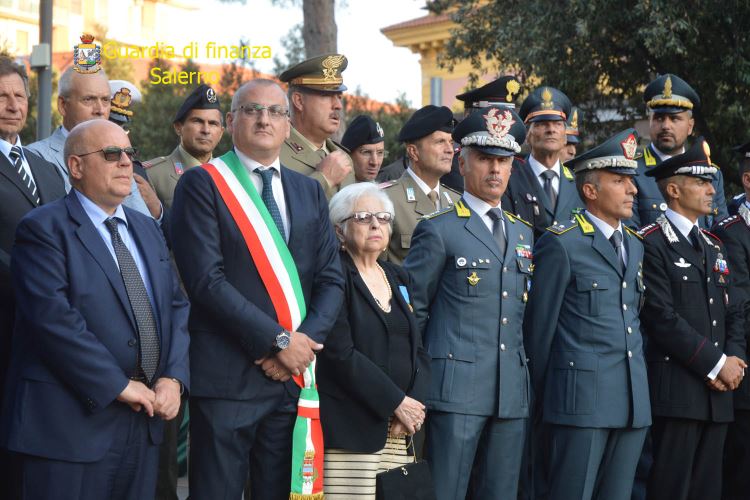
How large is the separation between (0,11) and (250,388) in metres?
59.9

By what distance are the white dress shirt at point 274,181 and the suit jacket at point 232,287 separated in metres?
0.04

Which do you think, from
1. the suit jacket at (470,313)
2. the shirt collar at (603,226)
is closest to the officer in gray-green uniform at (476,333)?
the suit jacket at (470,313)

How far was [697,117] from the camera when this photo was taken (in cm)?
1282

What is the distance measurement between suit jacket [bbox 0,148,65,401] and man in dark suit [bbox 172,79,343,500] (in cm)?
70

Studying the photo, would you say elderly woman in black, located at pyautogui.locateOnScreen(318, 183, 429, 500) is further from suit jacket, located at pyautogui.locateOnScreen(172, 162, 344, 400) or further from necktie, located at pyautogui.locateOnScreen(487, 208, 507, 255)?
necktie, located at pyautogui.locateOnScreen(487, 208, 507, 255)

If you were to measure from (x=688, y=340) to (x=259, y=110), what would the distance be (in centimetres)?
281

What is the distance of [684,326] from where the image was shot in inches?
237

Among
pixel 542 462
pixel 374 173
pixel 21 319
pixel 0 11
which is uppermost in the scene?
pixel 0 11

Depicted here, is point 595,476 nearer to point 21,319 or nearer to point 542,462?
point 542,462

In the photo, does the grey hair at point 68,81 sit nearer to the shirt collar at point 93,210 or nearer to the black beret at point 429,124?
the shirt collar at point 93,210

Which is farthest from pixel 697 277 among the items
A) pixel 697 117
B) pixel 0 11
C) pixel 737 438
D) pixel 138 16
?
pixel 138 16

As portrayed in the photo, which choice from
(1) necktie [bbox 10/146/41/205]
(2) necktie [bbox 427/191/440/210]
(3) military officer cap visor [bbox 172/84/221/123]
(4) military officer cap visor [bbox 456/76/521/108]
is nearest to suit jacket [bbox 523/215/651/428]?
(2) necktie [bbox 427/191/440/210]

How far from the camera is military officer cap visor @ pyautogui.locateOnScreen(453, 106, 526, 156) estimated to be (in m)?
5.62

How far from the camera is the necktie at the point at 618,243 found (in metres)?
5.82
